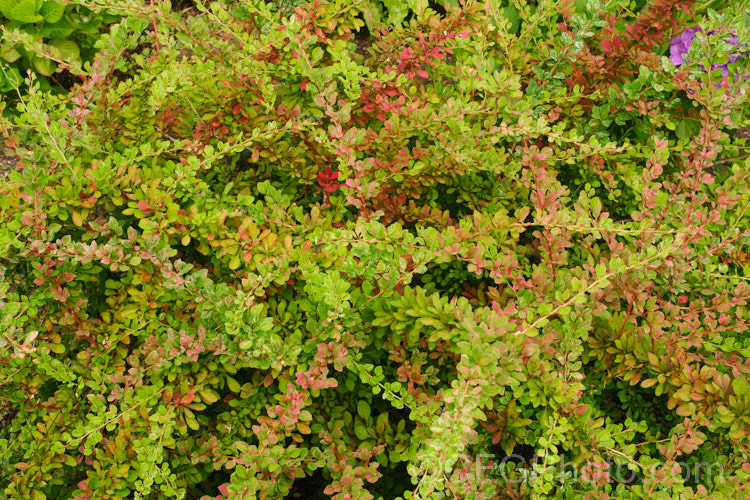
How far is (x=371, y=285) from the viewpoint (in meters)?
1.58

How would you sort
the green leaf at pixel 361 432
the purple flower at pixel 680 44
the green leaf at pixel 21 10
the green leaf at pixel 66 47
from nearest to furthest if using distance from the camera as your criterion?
the green leaf at pixel 361 432, the purple flower at pixel 680 44, the green leaf at pixel 21 10, the green leaf at pixel 66 47

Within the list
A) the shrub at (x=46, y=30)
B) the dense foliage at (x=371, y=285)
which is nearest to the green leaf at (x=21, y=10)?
the shrub at (x=46, y=30)

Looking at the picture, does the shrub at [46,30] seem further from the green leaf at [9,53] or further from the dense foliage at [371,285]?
the dense foliage at [371,285]

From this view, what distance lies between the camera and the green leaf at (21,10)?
3.32 meters

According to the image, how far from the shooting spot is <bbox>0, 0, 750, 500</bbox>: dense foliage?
1.50 meters

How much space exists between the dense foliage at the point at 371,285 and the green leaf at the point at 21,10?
1.72 m

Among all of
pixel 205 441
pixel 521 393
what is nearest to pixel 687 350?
pixel 521 393

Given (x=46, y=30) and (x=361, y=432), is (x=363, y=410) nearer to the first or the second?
(x=361, y=432)

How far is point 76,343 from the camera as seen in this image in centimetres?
187

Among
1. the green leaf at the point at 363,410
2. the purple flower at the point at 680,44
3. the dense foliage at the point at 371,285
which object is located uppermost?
the purple flower at the point at 680,44

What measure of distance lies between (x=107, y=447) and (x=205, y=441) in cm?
28

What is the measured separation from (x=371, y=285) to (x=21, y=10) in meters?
3.17

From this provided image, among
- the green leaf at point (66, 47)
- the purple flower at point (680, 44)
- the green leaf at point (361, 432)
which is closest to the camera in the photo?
the green leaf at point (361, 432)

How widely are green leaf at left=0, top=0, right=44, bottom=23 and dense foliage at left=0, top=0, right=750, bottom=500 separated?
172cm
